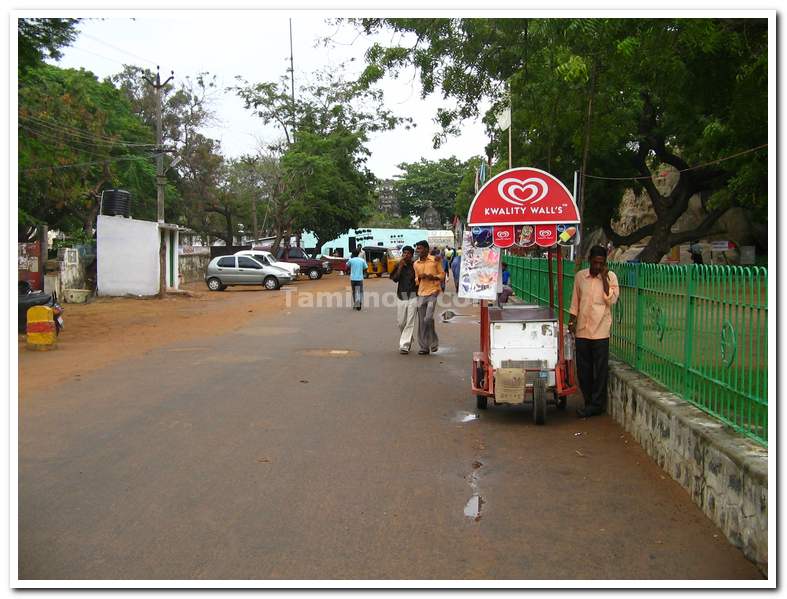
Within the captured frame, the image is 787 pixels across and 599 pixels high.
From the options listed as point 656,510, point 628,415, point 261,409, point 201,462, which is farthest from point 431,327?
point 656,510

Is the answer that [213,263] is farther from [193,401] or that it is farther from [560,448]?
[560,448]

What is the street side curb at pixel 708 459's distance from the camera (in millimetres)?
4301

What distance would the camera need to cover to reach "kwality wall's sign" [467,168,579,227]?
7.79 metres

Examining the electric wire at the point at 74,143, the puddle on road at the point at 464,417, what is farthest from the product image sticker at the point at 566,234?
the electric wire at the point at 74,143

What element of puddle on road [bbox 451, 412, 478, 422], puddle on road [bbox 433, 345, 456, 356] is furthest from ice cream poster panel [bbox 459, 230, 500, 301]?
puddle on road [bbox 433, 345, 456, 356]

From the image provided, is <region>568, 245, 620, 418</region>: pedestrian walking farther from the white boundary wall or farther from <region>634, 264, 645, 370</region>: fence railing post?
the white boundary wall

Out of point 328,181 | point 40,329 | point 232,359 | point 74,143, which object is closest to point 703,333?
point 232,359

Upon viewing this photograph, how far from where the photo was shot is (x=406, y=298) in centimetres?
1348

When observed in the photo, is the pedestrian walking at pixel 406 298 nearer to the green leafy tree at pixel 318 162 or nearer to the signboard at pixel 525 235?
the signboard at pixel 525 235

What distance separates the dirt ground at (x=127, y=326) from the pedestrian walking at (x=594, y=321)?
6.60 meters

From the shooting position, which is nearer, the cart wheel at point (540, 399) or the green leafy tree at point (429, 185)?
the cart wheel at point (540, 399)

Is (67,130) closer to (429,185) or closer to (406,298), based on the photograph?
(406,298)

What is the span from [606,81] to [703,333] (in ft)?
23.8

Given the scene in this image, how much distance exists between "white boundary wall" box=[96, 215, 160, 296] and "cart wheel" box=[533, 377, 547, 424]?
21.6 meters
